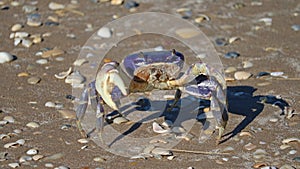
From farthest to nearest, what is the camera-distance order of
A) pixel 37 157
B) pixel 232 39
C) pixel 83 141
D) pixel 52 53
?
pixel 232 39
pixel 52 53
pixel 83 141
pixel 37 157

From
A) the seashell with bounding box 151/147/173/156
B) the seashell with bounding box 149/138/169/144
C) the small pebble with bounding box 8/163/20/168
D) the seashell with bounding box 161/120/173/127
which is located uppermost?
the small pebble with bounding box 8/163/20/168

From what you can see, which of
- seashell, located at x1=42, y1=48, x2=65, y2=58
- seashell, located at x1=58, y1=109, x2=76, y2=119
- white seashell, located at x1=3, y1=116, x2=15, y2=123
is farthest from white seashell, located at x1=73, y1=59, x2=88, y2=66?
white seashell, located at x1=3, y1=116, x2=15, y2=123

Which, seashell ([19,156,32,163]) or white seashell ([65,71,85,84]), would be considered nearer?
seashell ([19,156,32,163])

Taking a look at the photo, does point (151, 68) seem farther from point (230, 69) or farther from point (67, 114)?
point (230, 69)

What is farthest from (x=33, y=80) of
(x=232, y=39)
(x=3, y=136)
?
(x=232, y=39)

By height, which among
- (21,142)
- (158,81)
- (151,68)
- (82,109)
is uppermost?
(151,68)

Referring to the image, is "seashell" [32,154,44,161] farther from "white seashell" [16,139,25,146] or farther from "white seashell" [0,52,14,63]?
Answer: "white seashell" [0,52,14,63]

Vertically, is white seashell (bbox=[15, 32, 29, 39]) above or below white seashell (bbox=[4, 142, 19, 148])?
below

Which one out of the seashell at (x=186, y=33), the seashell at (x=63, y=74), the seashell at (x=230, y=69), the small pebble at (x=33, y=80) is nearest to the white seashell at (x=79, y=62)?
the seashell at (x=63, y=74)
